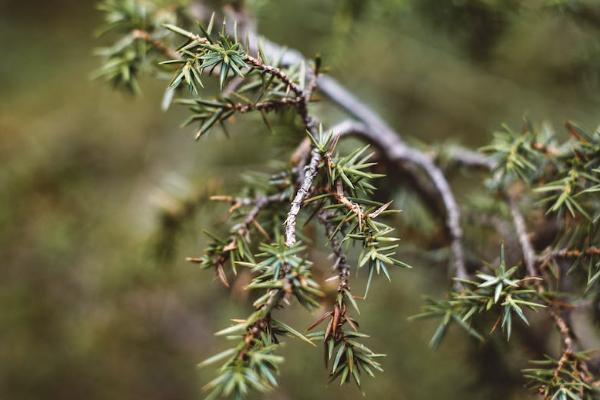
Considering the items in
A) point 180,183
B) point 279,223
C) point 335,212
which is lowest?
point 180,183

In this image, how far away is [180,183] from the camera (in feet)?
4.01

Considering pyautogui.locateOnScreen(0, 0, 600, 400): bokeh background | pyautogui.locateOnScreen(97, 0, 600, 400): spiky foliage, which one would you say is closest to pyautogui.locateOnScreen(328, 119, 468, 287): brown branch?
pyautogui.locateOnScreen(97, 0, 600, 400): spiky foliage

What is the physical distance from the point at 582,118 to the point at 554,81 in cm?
51

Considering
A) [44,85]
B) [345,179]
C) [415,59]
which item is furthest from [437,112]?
[44,85]

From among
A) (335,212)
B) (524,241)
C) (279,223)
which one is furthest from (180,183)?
(524,241)

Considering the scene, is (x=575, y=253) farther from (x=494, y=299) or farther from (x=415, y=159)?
(x=415, y=159)

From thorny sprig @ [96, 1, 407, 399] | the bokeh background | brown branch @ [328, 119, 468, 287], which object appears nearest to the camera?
thorny sprig @ [96, 1, 407, 399]

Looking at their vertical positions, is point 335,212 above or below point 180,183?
above

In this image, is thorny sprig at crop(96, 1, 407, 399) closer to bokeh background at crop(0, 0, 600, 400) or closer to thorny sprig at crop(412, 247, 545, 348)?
thorny sprig at crop(412, 247, 545, 348)

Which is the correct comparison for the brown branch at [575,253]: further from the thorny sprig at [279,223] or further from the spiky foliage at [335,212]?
the thorny sprig at [279,223]

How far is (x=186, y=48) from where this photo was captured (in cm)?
59

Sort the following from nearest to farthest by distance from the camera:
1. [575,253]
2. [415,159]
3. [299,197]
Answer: [299,197]
[575,253]
[415,159]

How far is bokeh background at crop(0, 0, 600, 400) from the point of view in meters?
1.17

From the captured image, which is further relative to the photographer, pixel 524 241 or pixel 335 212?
pixel 524 241
